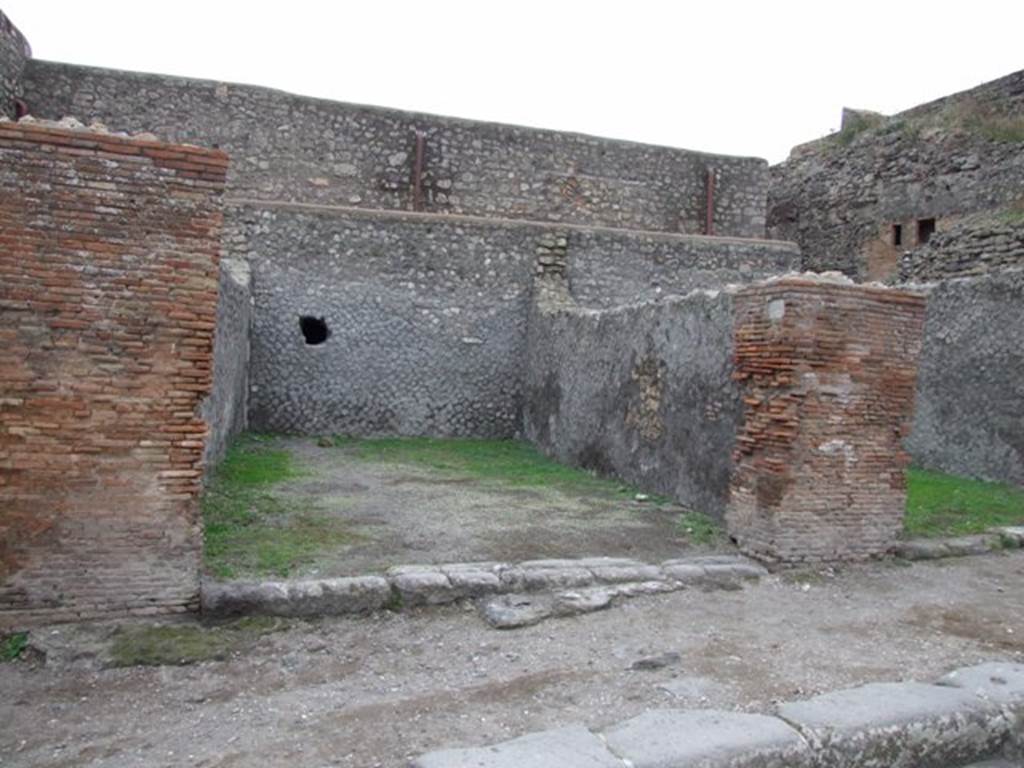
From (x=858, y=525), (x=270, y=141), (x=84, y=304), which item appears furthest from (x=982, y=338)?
(x=270, y=141)

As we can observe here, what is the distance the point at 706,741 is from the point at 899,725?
894 mm

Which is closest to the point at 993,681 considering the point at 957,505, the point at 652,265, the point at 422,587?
the point at 422,587

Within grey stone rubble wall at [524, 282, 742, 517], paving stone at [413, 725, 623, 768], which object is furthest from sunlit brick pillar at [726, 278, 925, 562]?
paving stone at [413, 725, 623, 768]

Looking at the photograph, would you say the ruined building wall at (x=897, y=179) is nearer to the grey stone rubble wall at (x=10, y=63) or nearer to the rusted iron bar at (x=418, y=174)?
the rusted iron bar at (x=418, y=174)

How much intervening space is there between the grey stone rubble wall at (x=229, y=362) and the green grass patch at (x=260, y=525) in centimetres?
33

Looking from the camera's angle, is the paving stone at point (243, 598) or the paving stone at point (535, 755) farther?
the paving stone at point (243, 598)

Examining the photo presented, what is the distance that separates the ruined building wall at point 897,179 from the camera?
46.8ft

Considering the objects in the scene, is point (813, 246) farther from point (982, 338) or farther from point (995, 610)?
point (995, 610)

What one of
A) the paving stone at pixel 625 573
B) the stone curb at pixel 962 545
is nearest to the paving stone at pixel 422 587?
the paving stone at pixel 625 573

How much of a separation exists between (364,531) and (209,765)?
3262mm

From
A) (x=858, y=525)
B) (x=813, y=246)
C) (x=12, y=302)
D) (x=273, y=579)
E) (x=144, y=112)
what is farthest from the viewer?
(x=813, y=246)

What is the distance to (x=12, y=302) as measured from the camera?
160 inches

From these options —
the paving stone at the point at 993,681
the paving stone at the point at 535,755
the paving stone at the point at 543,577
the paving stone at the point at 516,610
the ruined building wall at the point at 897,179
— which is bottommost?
the paving stone at the point at 535,755

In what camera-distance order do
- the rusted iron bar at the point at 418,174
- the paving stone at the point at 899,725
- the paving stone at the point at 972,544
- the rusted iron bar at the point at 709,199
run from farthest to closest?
the rusted iron bar at the point at 709,199
the rusted iron bar at the point at 418,174
the paving stone at the point at 972,544
the paving stone at the point at 899,725
